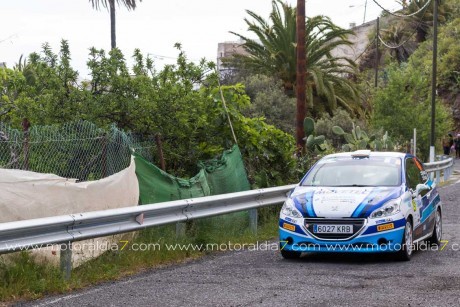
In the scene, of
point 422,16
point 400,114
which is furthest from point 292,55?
point 422,16

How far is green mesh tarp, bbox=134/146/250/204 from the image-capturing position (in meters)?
13.1

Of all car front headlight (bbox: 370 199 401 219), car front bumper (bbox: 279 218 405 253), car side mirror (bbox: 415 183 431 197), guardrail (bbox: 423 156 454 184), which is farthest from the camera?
guardrail (bbox: 423 156 454 184)

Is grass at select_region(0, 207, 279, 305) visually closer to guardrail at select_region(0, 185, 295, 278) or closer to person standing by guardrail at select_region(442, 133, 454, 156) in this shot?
guardrail at select_region(0, 185, 295, 278)

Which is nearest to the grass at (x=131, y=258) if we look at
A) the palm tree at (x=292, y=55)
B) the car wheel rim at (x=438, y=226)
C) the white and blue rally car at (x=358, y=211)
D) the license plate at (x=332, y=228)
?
the white and blue rally car at (x=358, y=211)

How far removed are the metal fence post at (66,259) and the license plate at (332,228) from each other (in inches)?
129

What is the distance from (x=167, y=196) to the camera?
44.6ft

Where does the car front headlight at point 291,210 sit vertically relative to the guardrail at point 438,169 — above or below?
above

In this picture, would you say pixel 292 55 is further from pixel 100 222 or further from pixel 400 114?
pixel 100 222

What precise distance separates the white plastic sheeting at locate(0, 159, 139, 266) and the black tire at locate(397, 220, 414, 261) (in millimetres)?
3751

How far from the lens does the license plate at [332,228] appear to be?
11.3 meters

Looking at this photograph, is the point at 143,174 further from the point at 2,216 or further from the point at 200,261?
the point at 2,216

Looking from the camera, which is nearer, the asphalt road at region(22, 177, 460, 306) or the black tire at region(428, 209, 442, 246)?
the asphalt road at region(22, 177, 460, 306)

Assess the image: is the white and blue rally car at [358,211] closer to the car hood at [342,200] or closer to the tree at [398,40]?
the car hood at [342,200]

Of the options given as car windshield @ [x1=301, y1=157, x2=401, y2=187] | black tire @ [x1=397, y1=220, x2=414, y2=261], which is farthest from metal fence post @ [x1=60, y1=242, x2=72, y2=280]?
black tire @ [x1=397, y1=220, x2=414, y2=261]
